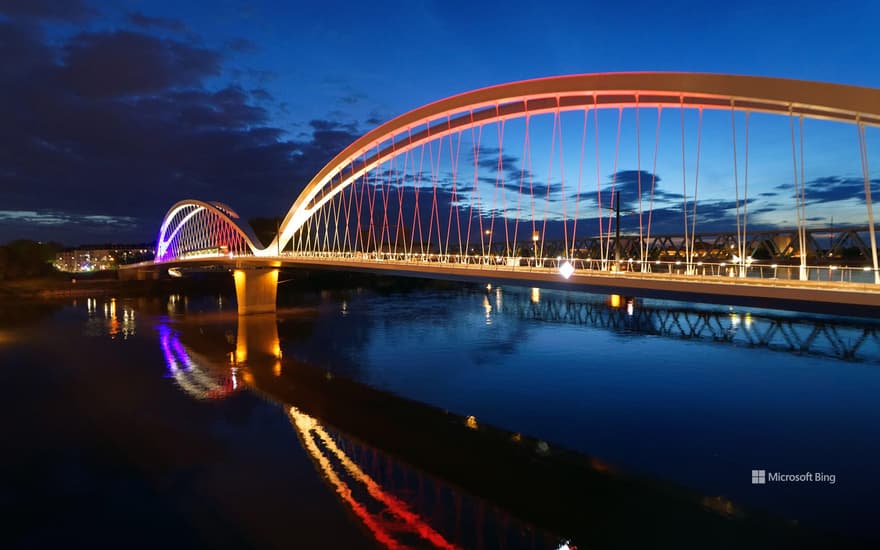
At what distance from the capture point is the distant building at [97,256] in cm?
12900

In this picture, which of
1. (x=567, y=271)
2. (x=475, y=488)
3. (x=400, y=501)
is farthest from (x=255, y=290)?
(x=475, y=488)

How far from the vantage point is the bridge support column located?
38.4 meters

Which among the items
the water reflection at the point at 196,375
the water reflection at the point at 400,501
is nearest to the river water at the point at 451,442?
the water reflection at the point at 400,501

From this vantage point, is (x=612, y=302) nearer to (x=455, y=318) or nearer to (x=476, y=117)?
(x=455, y=318)

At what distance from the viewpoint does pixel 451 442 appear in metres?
12.0

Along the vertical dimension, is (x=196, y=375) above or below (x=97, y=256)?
below

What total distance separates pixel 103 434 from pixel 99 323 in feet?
91.0

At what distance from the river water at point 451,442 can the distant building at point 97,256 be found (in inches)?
4725

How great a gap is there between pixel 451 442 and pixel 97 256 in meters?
163

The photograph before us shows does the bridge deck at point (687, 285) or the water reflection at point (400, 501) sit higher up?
the bridge deck at point (687, 285)

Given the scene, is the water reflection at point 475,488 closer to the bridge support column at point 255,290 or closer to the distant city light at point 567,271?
the distant city light at point 567,271

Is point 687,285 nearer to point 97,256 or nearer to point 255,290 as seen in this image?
point 255,290

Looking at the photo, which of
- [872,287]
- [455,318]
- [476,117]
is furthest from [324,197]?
[872,287]

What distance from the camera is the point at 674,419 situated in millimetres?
13586
